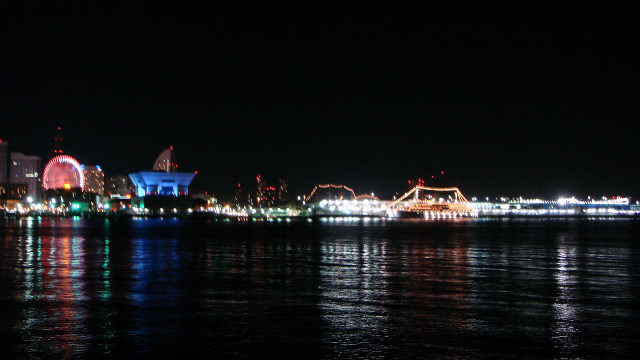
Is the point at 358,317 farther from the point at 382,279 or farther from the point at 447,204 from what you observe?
the point at 447,204

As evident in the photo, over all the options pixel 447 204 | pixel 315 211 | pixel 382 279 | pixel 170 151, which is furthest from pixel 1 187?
pixel 382 279

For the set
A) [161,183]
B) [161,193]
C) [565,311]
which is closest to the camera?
[565,311]

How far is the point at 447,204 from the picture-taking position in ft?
477

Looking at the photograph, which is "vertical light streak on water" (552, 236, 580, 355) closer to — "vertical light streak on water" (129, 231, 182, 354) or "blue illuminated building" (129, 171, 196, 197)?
"vertical light streak on water" (129, 231, 182, 354)

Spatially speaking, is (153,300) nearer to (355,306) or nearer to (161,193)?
(355,306)

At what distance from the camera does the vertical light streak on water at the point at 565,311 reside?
8.84m

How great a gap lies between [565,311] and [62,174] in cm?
15466

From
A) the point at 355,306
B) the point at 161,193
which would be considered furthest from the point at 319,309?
the point at 161,193

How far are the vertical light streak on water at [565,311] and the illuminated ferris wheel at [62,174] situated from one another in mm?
137842

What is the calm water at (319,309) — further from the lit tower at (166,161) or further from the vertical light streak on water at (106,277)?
the lit tower at (166,161)

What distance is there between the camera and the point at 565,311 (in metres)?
→ 11.4

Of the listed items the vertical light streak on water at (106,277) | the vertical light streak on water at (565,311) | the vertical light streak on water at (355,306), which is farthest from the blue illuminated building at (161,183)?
the vertical light streak on water at (565,311)

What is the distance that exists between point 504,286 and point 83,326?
8.96 metres

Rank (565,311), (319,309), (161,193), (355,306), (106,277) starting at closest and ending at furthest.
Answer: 1. (565,311)
2. (319,309)
3. (355,306)
4. (106,277)
5. (161,193)
